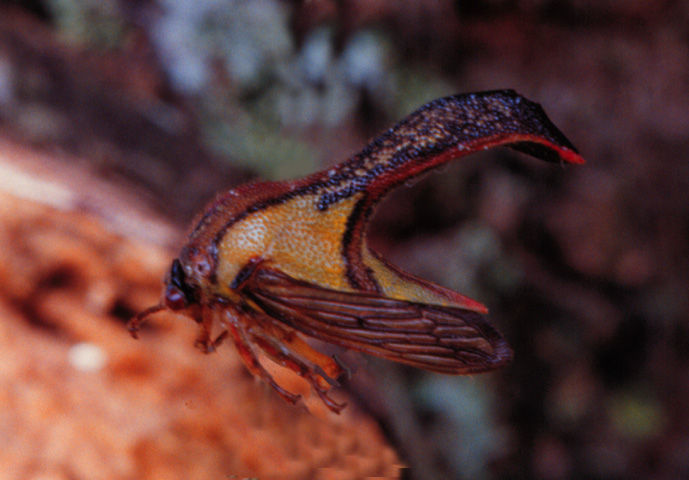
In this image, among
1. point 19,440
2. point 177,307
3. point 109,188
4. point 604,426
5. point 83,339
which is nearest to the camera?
point 177,307

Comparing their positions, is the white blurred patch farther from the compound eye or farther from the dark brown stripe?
the dark brown stripe

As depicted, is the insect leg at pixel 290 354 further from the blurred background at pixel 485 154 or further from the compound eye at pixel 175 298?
the blurred background at pixel 485 154

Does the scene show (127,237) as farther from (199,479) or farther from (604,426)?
(604,426)

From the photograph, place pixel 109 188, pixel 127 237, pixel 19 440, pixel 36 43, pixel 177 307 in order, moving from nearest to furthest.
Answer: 1. pixel 177 307
2. pixel 19 440
3. pixel 127 237
4. pixel 109 188
5. pixel 36 43

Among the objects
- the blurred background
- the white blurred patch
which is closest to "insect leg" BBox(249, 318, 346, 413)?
the white blurred patch

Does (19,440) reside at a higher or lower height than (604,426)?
higher

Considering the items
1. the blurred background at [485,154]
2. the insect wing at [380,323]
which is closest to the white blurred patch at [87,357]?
the blurred background at [485,154]

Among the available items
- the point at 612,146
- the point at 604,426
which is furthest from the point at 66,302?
the point at 604,426

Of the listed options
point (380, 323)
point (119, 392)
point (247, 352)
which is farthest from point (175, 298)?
point (119, 392)
